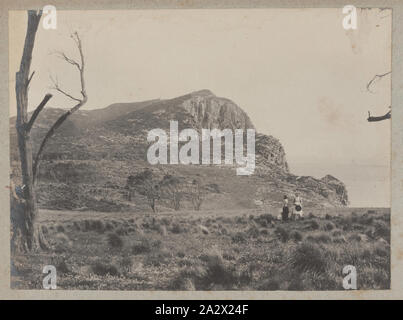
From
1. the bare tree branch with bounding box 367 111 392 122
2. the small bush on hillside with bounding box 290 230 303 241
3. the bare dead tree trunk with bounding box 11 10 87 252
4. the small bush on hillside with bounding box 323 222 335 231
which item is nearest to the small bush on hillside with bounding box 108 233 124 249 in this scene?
the bare dead tree trunk with bounding box 11 10 87 252

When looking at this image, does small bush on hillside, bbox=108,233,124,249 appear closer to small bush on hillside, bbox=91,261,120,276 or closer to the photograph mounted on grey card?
the photograph mounted on grey card

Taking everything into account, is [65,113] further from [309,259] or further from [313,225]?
[309,259]

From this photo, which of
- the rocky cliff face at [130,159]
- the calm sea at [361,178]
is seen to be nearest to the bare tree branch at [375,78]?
the calm sea at [361,178]

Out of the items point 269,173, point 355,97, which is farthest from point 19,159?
point 355,97

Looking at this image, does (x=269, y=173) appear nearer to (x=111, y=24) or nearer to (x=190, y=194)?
(x=190, y=194)

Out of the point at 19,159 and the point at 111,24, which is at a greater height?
the point at 111,24

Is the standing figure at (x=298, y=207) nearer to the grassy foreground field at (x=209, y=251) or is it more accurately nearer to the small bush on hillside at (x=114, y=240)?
the grassy foreground field at (x=209, y=251)
